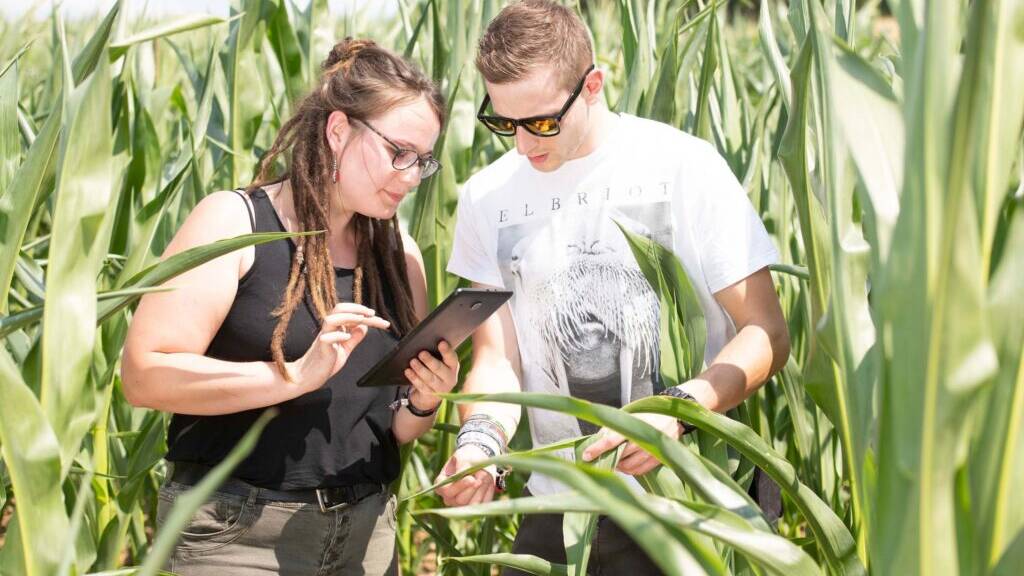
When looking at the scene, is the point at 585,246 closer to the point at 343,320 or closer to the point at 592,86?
the point at 592,86

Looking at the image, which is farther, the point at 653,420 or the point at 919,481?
the point at 653,420

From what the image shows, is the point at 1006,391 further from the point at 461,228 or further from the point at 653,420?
the point at 461,228

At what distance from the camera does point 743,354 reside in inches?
42.8

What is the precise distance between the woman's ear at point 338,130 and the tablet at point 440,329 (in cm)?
26

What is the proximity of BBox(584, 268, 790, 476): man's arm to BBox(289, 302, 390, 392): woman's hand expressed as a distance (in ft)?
0.93

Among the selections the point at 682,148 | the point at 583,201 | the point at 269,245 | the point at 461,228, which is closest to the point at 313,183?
the point at 269,245

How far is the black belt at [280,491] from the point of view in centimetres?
119

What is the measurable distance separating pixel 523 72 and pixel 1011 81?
2.29 feet

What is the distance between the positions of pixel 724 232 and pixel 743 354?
14 cm

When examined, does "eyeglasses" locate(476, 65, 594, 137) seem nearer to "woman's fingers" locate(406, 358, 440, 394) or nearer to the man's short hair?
the man's short hair

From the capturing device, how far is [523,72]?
1163 millimetres

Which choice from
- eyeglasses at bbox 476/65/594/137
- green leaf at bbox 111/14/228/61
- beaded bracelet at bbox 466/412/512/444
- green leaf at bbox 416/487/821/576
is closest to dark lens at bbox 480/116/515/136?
eyeglasses at bbox 476/65/594/137

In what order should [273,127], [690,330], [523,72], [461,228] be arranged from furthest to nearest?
[273,127] < [461,228] < [523,72] < [690,330]


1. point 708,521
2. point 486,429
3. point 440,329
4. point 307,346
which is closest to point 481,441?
point 486,429
